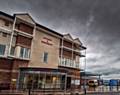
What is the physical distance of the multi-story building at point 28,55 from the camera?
1043 inches

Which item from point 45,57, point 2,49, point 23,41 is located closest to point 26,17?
point 23,41

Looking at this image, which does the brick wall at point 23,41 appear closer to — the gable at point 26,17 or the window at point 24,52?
the window at point 24,52

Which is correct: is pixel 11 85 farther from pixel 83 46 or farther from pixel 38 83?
pixel 83 46

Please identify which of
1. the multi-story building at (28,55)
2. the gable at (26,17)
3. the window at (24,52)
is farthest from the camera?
the window at (24,52)

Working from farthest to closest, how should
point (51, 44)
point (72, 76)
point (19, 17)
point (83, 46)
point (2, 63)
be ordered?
point (83, 46) → point (72, 76) → point (51, 44) → point (19, 17) → point (2, 63)

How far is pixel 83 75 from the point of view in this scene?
44750 mm

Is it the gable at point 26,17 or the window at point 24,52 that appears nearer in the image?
the gable at point 26,17

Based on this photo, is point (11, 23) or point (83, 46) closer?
point (11, 23)

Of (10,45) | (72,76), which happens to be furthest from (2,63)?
(72,76)

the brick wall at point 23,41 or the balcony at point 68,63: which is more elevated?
the brick wall at point 23,41

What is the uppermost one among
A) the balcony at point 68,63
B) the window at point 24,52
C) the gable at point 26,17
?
the gable at point 26,17

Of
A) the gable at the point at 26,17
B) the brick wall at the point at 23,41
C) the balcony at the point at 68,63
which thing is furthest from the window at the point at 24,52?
the balcony at the point at 68,63

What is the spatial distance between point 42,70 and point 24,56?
3850mm

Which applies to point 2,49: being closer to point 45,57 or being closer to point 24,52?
point 24,52
